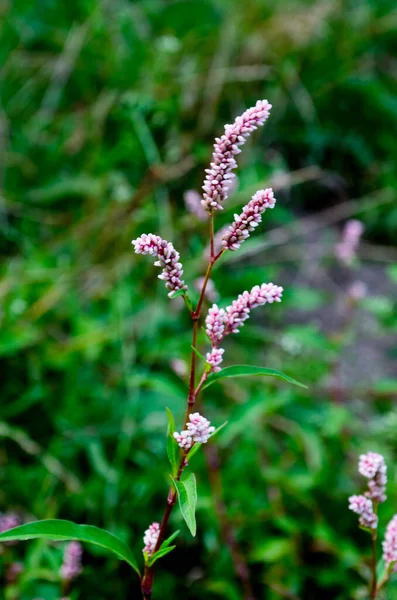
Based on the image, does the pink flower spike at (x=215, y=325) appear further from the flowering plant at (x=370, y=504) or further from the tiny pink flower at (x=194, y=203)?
the tiny pink flower at (x=194, y=203)

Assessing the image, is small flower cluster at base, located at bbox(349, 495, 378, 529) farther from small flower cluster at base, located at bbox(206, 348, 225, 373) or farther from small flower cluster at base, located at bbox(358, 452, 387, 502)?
small flower cluster at base, located at bbox(206, 348, 225, 373)

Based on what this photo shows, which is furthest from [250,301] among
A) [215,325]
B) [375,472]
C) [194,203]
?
[194,203]

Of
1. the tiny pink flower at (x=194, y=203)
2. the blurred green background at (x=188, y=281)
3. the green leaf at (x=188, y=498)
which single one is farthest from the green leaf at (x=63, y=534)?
the tiny pink flower at (x=194, y=203)

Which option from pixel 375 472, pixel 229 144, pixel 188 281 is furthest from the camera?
pixel 188 281

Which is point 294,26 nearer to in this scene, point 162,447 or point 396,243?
point 396,243

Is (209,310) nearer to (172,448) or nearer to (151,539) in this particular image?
(172,448)

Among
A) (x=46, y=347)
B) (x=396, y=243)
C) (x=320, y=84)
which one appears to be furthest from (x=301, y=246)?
(x=46, y=347)
